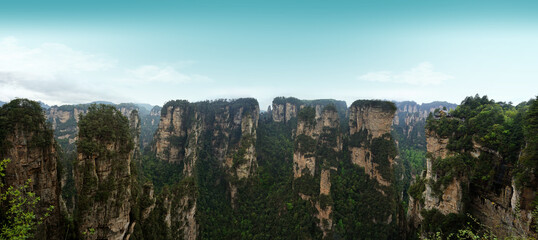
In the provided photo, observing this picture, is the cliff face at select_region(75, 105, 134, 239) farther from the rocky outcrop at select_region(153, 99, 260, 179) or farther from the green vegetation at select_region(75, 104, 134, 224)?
the rocky outcrop at select_region(153, 99, 260, 179)

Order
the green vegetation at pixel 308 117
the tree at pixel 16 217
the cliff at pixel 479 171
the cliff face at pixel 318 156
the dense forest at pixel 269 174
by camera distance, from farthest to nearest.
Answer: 1. the green vegetation at pixel 308 117
2. the cliff face at pixel 318 156
3. the cliff at pixel 479 171
4. the dense forest at pixel 269 174
5. the tree at pixel 16 217

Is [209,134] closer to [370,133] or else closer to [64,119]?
[370,133]

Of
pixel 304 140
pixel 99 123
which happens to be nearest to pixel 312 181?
pixel 304 140

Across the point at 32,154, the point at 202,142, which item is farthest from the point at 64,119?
the point at 32,154

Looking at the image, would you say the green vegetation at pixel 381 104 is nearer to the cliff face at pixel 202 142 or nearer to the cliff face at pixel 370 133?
the cliff face at pixel 370 133

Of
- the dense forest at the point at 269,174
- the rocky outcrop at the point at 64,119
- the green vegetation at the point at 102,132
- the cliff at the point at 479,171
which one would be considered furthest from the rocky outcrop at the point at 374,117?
the rocky outcrop at the point at 64,119
